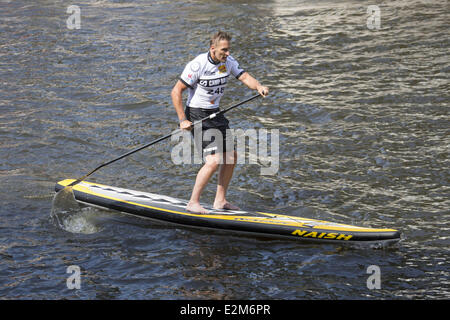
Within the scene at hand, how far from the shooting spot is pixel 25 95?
47.8 feet

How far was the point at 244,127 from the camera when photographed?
40.6ft

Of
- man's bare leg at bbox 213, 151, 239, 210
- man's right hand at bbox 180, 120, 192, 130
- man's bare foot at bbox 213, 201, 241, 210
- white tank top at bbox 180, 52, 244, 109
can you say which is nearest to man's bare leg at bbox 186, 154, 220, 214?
man's bare leg at bbox 213, 151, 239, 210

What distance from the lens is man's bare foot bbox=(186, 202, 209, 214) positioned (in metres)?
8.00

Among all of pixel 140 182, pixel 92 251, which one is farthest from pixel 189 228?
pixel 140 182

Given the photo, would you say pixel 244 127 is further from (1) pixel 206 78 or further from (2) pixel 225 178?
(1) pixel 206 78

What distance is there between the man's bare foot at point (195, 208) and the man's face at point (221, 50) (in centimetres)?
187

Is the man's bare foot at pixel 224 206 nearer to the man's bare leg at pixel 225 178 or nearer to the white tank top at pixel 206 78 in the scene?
the man's bare leg at pixel 225 178

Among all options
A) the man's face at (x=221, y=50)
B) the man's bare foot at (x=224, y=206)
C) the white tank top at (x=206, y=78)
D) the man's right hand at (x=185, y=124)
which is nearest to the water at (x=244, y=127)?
the man's bare foot at (x=224, y=206)

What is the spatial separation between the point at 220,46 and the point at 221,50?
0.05 m

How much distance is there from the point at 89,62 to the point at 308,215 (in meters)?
10.4

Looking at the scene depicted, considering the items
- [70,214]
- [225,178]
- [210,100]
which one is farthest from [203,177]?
[70,214]

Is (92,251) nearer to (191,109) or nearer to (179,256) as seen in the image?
(179,256)

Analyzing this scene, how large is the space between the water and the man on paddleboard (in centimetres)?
88

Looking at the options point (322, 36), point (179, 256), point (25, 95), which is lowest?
point (179, 256)
